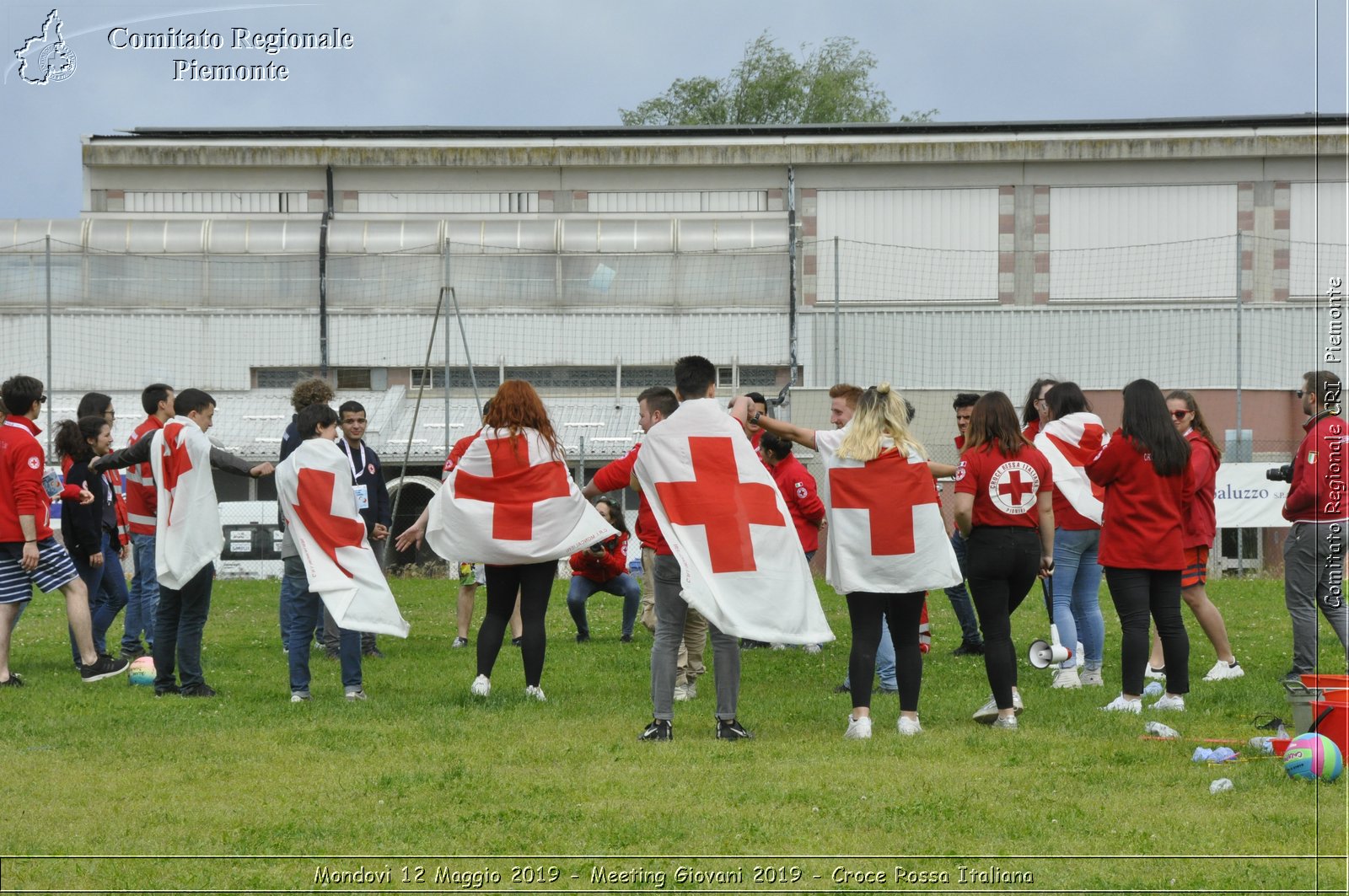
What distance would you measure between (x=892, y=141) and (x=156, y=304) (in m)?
13.9

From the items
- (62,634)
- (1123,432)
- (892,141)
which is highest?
(892,141)

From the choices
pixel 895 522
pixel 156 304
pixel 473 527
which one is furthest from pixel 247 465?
pixel 156 304

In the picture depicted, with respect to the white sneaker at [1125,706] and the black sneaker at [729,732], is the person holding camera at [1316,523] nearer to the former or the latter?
the white sneaker at [1125,706]

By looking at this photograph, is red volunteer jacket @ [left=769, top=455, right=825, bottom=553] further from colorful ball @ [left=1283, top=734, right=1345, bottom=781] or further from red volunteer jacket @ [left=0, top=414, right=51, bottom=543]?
red volunteer jacket @ [left=0, top=414, right=51, bottom=543]

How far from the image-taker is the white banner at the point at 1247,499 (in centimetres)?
1817

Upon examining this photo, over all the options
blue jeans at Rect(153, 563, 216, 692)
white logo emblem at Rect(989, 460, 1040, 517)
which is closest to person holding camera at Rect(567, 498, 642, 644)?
blue jeans at Rect(153, 563, 216, 692)

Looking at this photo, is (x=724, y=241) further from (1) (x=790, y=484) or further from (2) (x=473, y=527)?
(2) (x=473, y=527)

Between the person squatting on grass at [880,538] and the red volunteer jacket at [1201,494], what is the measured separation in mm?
2373

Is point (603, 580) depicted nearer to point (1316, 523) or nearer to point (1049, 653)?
point (1049, 653)

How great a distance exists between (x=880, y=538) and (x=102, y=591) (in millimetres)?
6163

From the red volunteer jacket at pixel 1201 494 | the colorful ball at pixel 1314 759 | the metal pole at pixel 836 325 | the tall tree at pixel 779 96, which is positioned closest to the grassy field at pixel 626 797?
the colorful ball at pixel 1314 759

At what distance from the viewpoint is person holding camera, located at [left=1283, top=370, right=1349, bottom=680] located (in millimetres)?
7840

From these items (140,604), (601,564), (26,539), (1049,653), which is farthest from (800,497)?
(26,539)

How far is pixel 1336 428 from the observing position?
7.81 m
